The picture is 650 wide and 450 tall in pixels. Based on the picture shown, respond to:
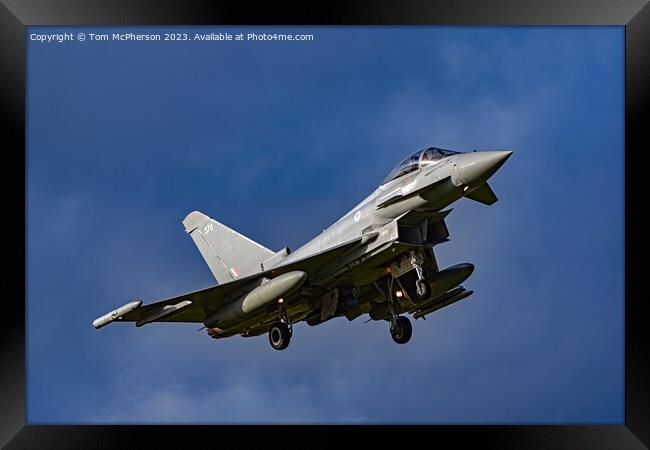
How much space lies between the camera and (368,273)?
18969mm

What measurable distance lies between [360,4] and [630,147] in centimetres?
468

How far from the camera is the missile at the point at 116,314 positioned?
1745 cm

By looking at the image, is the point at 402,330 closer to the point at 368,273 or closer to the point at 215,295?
the point at 368,273

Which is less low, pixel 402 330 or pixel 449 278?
pixel 449 278

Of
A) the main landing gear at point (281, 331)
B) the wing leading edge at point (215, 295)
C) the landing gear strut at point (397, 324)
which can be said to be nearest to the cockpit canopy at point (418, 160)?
the wing leading edge at point (215, 295)

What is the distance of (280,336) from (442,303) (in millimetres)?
3380

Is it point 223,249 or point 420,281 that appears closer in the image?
point 420,281

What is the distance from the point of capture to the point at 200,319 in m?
20.2

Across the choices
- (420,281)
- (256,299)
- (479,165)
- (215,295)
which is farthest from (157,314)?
(479,165)

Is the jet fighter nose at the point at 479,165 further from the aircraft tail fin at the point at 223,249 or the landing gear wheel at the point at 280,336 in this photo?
the aircraft tail fin at the point at 223,249

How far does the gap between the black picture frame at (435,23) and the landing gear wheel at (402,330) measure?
3145 mm

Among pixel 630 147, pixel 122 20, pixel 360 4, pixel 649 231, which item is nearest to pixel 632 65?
pixel 630 147

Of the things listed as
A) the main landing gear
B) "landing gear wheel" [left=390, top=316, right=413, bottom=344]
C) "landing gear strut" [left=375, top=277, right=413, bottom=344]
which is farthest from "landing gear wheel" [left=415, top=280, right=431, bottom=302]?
the main landing gear

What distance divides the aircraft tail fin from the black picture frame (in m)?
5.89
